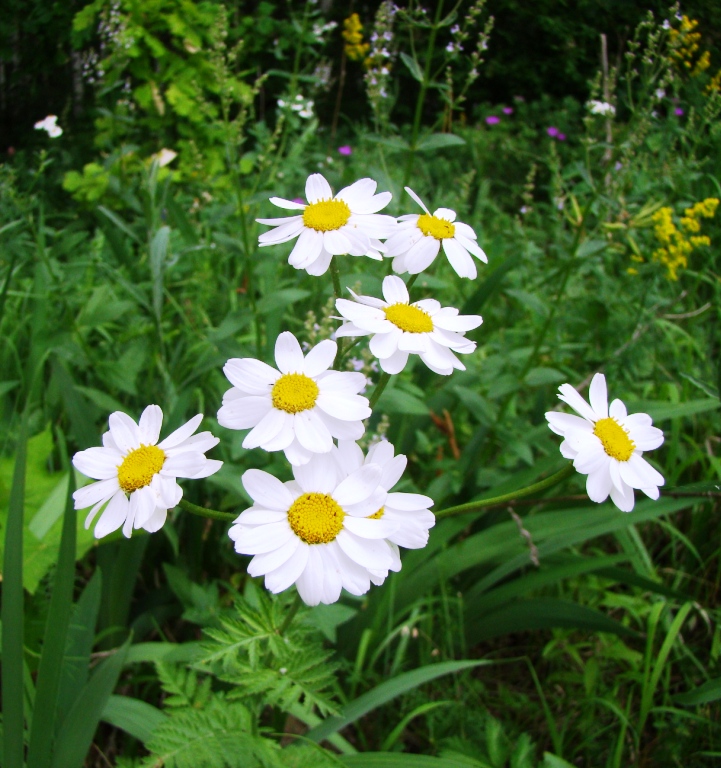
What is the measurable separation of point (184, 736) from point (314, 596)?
43cm

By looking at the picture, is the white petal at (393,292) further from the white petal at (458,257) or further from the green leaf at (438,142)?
the green leaf at (438,142)

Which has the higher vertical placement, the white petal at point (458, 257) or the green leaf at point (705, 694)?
the white petal at point (458, 257)

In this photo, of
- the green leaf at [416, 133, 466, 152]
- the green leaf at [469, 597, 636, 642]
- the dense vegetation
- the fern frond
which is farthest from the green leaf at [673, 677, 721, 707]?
the green leaf at [416, 133, 466, 152]

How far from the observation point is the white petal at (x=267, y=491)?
69 cm

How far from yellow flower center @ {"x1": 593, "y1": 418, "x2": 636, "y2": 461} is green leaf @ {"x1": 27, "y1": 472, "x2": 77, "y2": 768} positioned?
808mm

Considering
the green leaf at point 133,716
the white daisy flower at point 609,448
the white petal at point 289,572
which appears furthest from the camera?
the green leaf at point 133,716

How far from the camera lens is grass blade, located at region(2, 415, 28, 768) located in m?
0.90

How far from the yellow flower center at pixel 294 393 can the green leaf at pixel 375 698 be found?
0.62 metres

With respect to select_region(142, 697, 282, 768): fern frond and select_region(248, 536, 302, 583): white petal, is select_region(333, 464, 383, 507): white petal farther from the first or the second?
select_region(142, 697, 282, 768): fern frond

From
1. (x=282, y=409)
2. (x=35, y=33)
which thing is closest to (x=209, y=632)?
(x=282, y=409)

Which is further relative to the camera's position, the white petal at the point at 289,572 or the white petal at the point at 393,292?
the white petal at the point at 393,292

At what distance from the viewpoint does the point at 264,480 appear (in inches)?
27.6

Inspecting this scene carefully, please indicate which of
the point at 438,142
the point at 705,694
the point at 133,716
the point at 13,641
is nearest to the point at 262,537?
the point at 13,641

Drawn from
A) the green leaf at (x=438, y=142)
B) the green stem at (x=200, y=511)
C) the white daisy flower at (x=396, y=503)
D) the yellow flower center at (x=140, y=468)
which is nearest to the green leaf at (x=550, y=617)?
the white daisy flower at (x=396, y=503)
